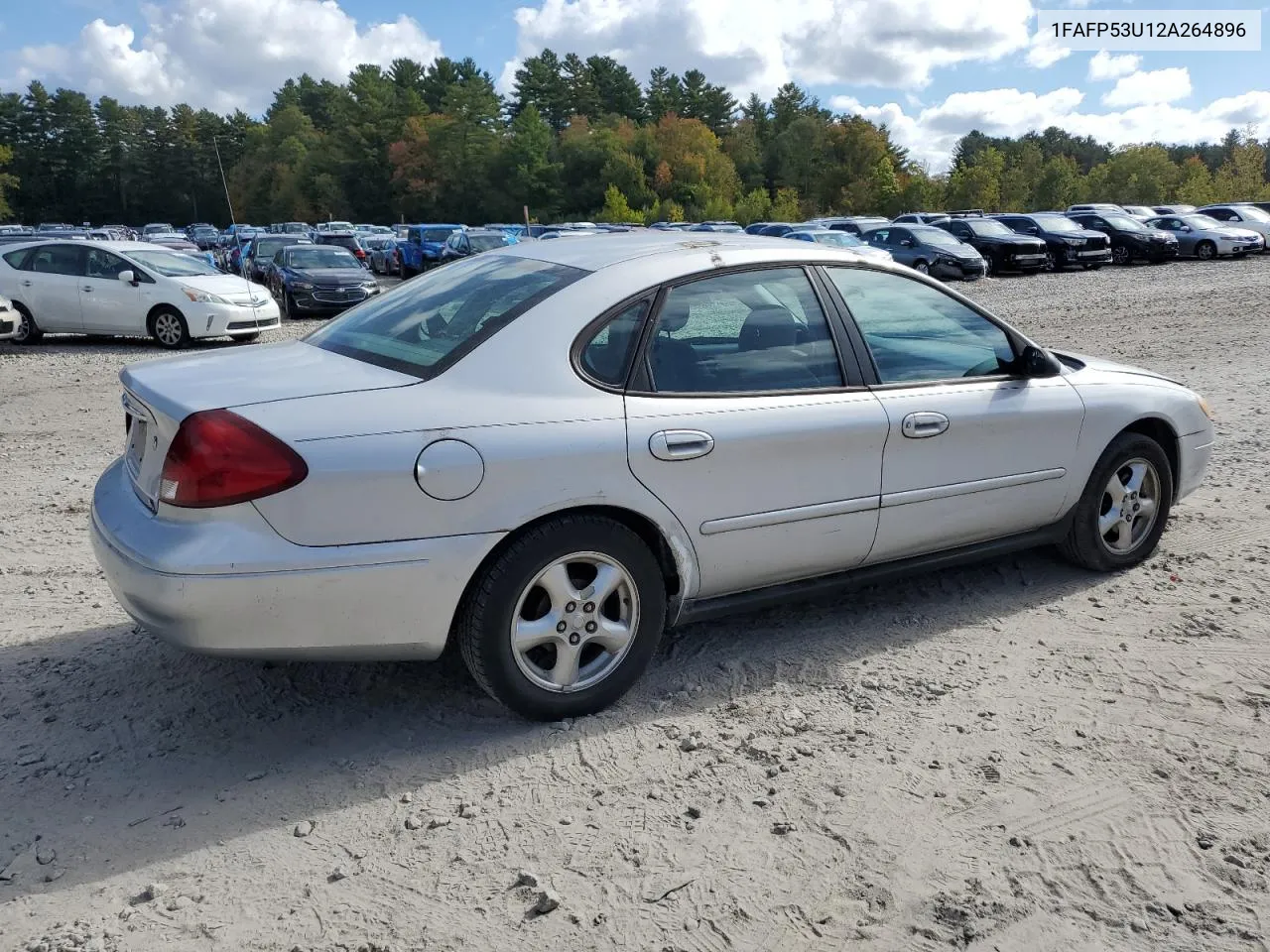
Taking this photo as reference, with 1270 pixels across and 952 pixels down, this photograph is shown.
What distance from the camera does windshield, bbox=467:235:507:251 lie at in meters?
28.9

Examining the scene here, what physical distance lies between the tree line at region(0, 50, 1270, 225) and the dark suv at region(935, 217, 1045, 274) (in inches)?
1385

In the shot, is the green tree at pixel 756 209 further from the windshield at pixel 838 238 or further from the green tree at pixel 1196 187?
the windshield at pixel 838 238

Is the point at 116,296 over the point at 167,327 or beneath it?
over

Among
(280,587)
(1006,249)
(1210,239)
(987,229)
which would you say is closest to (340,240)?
(987,229)

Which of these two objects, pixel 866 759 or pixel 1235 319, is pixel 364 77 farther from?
pixel 866 759

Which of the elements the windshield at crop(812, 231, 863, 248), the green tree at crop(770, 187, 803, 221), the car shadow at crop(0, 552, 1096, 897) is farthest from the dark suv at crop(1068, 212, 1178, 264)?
the green tree at crop(770, 187, 803, 221)

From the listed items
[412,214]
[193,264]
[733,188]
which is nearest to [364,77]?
[412,214]

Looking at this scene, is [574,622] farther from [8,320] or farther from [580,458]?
[8,320]

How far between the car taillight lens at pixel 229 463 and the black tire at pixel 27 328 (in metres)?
13.9

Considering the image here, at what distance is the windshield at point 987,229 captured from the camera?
95.5 feet

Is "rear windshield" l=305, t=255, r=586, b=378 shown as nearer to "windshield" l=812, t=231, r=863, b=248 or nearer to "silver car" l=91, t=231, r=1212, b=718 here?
"silver car" l=91, t=231, r=1212, b=718

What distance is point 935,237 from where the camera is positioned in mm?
27156

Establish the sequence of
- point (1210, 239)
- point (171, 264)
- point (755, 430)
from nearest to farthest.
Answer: point (755, 430)
point (171, 264)
point (1210, 239)

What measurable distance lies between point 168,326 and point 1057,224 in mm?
24989
